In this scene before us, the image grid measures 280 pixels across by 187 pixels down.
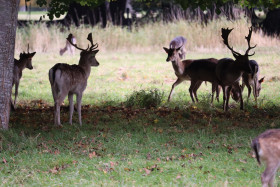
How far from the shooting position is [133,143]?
7375 millimetres

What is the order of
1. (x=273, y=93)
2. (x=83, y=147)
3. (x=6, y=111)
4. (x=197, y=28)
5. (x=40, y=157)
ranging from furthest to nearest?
(x=197, y=28)
(x=273, y=93)
(x=6, y=111)
(x=83, y=147)
(x=40, y=157)

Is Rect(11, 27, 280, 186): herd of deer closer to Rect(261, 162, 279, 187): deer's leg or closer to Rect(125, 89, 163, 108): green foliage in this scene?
Rect(261, 162, 279, 187): deer's leg

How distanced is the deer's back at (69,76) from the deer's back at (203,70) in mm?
2941

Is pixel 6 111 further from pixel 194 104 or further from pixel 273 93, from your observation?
pixel 273 93

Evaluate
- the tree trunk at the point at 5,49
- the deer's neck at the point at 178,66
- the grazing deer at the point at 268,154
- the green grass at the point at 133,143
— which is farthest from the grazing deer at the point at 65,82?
the grazing deer at the point at 268,154

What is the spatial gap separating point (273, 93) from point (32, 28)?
12.0 metres

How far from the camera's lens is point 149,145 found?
7.25m

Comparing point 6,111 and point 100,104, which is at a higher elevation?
point 6,111

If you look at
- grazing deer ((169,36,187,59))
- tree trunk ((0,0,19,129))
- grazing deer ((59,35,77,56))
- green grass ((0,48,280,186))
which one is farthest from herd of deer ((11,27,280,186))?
grazing deer ((59,35,77,56))

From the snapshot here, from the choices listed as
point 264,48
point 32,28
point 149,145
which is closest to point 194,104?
point 149,145

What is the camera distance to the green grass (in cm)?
576

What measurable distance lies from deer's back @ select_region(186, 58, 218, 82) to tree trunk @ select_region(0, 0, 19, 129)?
4521 mm

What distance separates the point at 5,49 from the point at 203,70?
15.3 ft

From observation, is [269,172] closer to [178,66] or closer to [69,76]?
[69,76]
